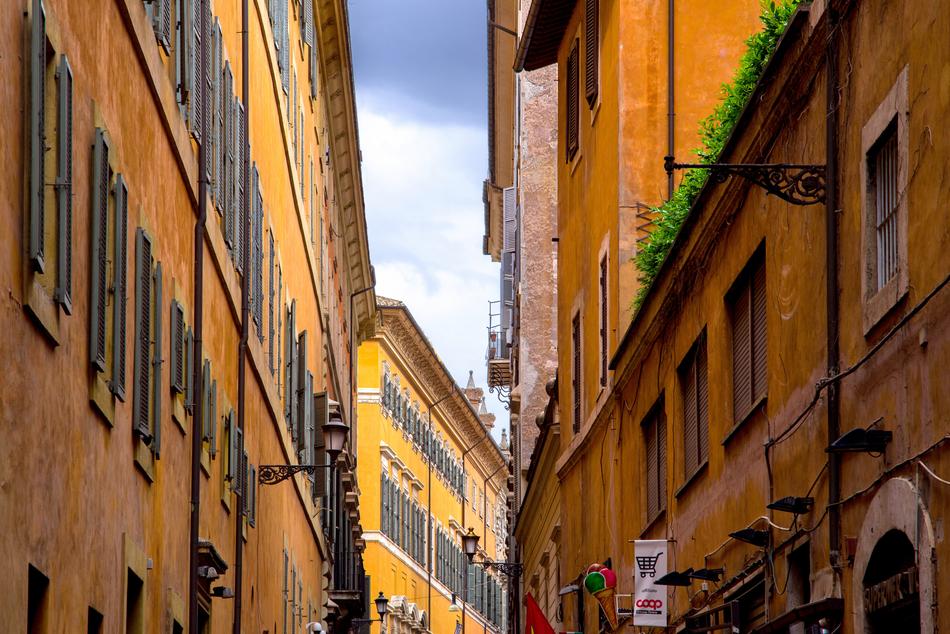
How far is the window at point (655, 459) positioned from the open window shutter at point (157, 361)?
244 inches

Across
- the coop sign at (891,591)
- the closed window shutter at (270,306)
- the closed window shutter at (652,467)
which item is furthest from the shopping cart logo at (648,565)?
the closed window shutter at (270,306)

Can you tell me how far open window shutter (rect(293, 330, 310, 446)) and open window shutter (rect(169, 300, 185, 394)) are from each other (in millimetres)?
13696

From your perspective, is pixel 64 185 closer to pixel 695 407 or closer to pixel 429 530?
pixel 695 407

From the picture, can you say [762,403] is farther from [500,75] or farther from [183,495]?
[500,75]

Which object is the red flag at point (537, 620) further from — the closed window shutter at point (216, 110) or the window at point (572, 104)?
the closed window shutter at point (216, 110)

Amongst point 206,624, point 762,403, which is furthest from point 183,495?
point 762,403

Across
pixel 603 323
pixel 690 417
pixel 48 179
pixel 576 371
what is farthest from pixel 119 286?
pixel 576 371

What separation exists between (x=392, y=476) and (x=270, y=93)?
39945mm

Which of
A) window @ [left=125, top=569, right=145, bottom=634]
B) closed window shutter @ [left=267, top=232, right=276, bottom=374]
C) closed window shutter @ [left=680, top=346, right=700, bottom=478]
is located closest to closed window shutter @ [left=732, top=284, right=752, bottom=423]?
closed window shutter @ [left=680, top=346, right=700, bottom=478]

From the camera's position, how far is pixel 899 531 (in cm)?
1014

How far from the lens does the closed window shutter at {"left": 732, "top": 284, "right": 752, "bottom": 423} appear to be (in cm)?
1498

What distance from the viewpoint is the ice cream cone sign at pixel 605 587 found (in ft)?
70.3

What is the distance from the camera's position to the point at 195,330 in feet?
55.0

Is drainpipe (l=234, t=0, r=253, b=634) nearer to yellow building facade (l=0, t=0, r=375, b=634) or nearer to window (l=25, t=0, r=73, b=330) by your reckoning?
yellow building facade (l=0, t=0, r=375, b=634)
